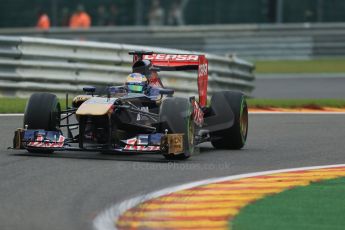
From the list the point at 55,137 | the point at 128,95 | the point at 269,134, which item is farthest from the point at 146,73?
the point at 269,134

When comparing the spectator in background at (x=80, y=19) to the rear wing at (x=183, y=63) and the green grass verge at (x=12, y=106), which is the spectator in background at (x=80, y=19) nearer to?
the green grass verge at (x=12, y=106)

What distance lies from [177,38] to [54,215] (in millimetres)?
22342

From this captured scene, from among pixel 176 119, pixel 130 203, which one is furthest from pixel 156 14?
pixel 130 203

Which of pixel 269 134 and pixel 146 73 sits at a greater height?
pixel 146 73

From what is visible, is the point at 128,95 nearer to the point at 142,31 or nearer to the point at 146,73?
the point at 146,73

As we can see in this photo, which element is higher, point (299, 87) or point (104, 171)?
point (104, 171)

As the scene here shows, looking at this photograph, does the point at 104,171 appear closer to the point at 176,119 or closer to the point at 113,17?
the point at 176,119

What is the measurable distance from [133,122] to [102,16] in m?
20.1

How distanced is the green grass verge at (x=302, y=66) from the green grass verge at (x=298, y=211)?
2007 centimetres

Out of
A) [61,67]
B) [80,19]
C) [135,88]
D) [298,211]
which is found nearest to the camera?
[298,211]

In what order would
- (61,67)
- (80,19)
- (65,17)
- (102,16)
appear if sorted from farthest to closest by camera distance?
(65,17), (102,16), (80,19), (61,67)

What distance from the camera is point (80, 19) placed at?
100 ft

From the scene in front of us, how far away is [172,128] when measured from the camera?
11.6 meters

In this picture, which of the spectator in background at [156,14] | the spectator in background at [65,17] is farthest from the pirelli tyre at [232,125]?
the spectator in background at [65,17]
